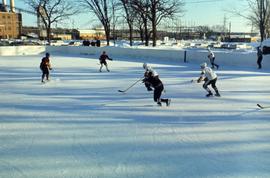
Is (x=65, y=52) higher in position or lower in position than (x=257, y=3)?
lower

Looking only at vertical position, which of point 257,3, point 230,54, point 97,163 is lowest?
point 97,163

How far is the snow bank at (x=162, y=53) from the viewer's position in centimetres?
1834

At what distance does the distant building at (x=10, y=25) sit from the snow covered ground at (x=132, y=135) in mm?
79565

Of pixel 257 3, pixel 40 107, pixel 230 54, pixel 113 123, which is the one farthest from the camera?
pixel 257 3

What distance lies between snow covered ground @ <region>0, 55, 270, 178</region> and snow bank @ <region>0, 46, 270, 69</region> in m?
9.34

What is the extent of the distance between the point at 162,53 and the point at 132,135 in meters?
18.2

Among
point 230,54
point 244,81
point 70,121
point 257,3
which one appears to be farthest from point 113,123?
point 257,3

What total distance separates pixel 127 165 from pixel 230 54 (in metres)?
16.3

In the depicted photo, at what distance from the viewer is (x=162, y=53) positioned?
907 inches

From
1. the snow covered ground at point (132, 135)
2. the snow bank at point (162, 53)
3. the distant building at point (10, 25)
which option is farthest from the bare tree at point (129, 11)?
the distant building at point (10, 25)

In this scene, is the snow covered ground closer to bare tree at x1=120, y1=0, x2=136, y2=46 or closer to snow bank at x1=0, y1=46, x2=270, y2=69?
snow bank at x1=0, y1=46, x2=270, y2=69

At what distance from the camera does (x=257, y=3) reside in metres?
27.0

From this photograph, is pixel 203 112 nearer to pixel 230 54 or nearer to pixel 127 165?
pixel 127 165

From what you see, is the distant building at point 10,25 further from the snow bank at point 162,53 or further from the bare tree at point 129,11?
the snow bank at point 162,53
